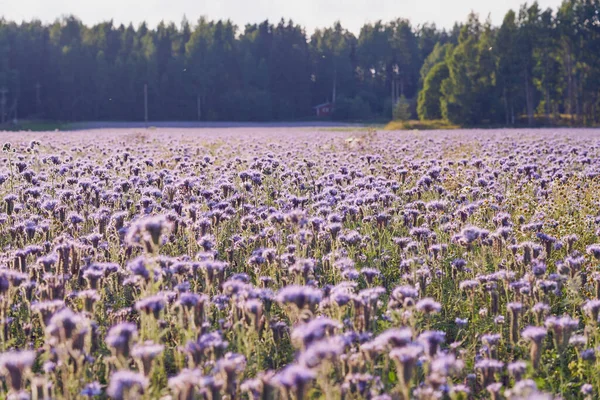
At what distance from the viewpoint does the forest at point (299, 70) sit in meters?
64.9

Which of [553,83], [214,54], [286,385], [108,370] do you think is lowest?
[108,370]

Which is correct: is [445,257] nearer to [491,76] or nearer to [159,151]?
[159,151]

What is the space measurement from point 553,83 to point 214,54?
48.1 m

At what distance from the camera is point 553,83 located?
6644 cm

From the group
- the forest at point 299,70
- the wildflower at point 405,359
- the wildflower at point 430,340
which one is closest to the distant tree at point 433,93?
the forest at point 299,70

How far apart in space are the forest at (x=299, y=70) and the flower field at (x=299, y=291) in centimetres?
5576

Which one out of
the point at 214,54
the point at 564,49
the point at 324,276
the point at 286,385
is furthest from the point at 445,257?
the point at 214,54

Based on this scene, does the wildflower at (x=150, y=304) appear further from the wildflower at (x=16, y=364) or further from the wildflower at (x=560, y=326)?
the wildflower at (x=560, y=326)

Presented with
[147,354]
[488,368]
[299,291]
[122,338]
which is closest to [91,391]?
[122,338]

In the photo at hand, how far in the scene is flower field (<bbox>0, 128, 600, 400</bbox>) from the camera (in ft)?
10.8

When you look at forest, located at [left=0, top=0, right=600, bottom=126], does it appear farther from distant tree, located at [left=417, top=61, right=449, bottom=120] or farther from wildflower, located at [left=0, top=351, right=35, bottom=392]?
wildflower, located at [left=0, top=351, right=35, bottom=392]

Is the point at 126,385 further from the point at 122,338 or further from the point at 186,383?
the point at 122,338

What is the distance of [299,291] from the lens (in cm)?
329

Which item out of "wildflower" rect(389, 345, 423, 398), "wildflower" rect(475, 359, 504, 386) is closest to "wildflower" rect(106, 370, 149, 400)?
"wildflower" rect(389, 345, 423, 398)
